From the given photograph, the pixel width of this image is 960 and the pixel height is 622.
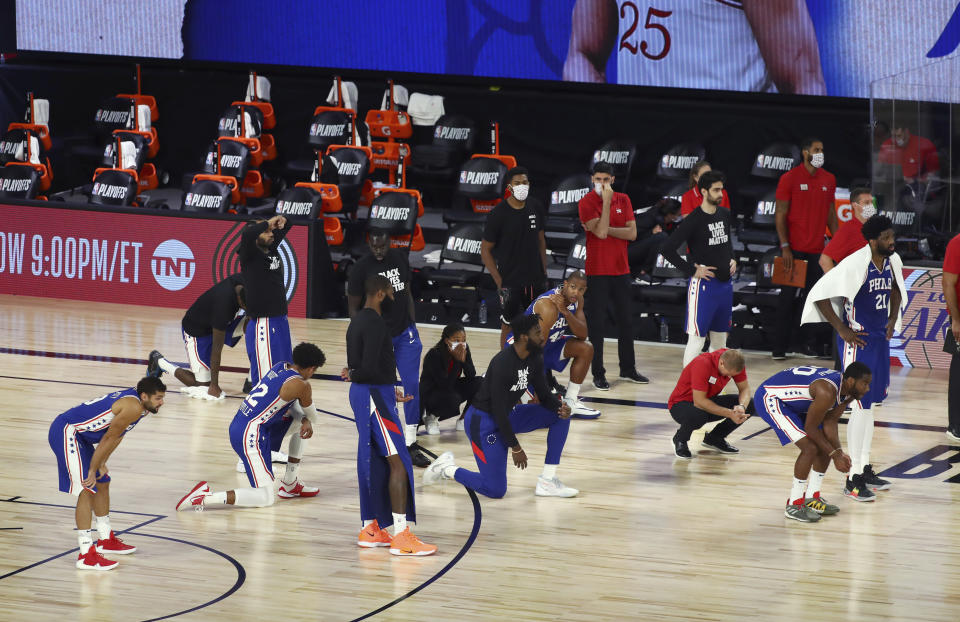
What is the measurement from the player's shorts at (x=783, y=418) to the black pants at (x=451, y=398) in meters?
2.54

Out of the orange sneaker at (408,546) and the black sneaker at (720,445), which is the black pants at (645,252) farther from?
the orange sneaker at (408,546)

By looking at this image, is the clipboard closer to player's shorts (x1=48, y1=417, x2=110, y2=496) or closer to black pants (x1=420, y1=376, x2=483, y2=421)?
black pants (x1=420, y1=376, x2=483, y2=421)

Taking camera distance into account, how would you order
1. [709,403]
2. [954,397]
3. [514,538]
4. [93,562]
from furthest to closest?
[954,397], [709,403], [514,538], [93,562]

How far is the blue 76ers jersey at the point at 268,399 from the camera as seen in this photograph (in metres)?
8.77

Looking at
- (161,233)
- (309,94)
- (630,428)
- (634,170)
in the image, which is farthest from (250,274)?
(309,94)

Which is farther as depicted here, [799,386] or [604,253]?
[604,253]

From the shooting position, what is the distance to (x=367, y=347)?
7.93m

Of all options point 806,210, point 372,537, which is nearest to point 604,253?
point 806,210

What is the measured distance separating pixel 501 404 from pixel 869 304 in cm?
272

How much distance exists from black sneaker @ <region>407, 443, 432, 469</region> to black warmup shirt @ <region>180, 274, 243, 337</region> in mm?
2529

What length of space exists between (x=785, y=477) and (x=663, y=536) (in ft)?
5.82

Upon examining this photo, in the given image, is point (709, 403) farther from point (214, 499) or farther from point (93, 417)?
point (93, 417)

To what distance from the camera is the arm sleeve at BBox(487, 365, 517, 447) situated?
854 centimetres

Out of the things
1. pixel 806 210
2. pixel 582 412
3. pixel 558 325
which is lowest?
pixel 582 412
